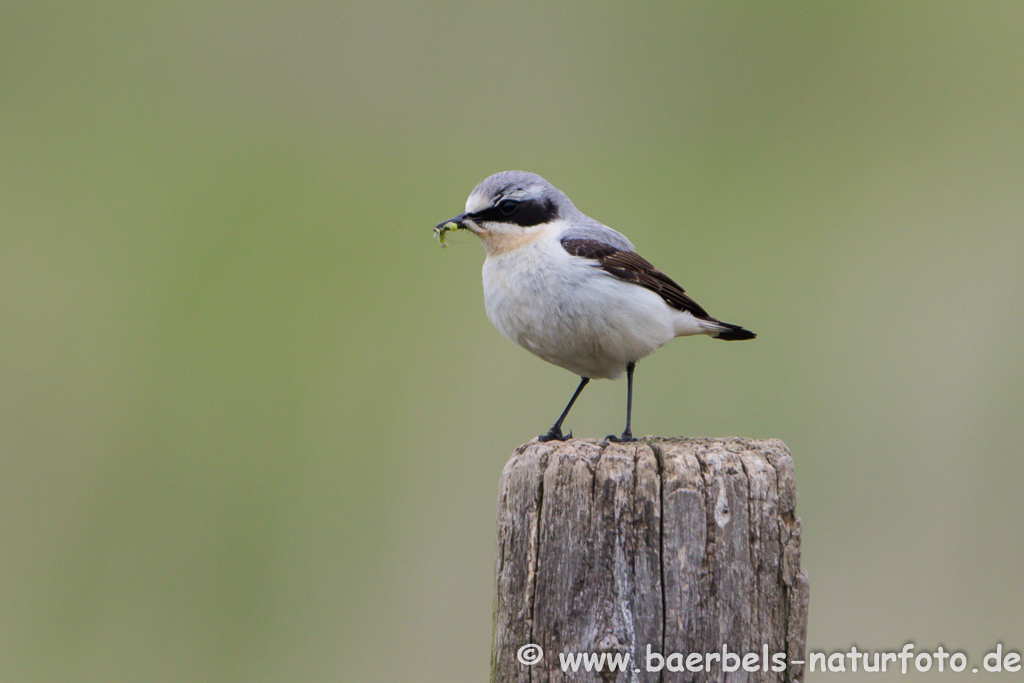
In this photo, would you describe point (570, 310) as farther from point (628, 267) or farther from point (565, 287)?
point (628, 267)

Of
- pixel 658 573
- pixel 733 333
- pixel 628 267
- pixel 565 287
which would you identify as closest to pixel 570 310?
pixel 565 287

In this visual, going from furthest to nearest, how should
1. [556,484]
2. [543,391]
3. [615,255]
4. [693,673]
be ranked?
[543,391] → [615,255] → [556,484] → [693,673]

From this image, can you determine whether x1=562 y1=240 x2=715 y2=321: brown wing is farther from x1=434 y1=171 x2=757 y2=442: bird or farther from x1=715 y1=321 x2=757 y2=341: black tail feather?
x1=715 y1=321 x2=757 y2=341: black tail feather

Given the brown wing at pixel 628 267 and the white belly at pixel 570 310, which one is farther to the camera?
the brown wing at pixel 628 267

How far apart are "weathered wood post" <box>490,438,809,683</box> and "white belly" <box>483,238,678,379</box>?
160cm

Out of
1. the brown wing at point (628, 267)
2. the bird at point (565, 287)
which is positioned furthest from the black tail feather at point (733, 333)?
the brown wing at point (628, 267)

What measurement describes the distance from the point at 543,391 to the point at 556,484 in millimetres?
5985

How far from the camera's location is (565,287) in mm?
4582

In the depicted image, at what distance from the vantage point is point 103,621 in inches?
286

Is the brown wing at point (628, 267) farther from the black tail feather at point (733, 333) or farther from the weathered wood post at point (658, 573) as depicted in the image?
the weathered wood post at point (658, 573)

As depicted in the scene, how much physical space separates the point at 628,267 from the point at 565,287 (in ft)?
1.37

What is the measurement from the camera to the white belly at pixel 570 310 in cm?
457

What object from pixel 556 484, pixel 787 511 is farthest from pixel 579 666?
pixel 787 511

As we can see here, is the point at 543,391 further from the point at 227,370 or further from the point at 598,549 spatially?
the point at 598,549
